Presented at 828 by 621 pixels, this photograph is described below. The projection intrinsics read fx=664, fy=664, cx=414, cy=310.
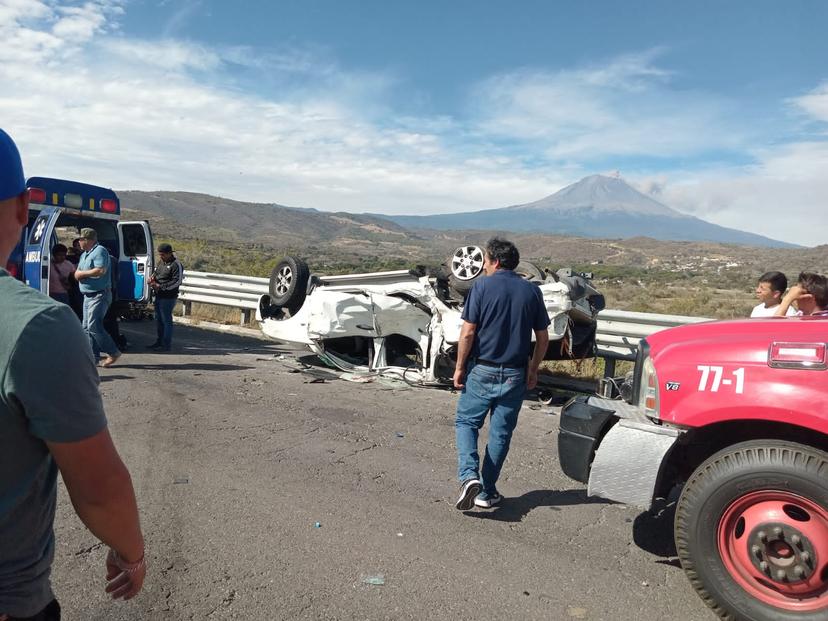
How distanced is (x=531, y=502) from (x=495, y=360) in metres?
1.08

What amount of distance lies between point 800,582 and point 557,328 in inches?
173

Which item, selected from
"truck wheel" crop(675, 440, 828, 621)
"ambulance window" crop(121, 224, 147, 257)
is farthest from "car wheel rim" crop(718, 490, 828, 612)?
"ambulance window" crop(121, 224, 147, 257)

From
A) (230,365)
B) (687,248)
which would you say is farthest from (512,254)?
(687,248)

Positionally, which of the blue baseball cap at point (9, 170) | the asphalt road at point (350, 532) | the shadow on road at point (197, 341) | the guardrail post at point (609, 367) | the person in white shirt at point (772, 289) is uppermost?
the blue baseball cap at point (9, 170)

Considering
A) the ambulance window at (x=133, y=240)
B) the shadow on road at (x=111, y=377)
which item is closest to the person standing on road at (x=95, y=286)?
the shadow on road at (x=111, y=377)

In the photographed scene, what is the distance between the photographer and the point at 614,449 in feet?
11.9

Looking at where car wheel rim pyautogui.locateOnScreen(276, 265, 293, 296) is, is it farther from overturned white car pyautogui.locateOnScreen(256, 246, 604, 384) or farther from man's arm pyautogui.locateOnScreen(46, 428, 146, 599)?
man's arm pyautogui.locateOnScreen(46, 428, 146, 599)

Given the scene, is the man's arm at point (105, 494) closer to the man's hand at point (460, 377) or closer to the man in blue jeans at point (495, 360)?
the man in blue jeans at point (495, 360)

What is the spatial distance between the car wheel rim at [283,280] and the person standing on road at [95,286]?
2302 mm

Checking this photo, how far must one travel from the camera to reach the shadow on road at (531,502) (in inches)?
175

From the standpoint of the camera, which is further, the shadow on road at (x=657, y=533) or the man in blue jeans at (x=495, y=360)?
the man in blue jeans at (x=495, y=360)

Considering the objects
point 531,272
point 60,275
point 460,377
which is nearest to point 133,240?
point 60,275

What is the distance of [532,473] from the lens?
537 cm

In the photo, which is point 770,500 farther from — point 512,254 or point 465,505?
point 512,254
